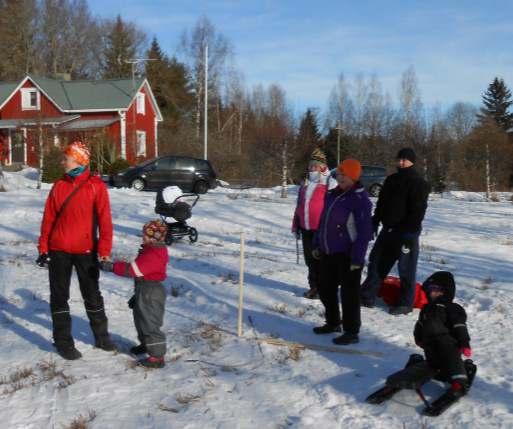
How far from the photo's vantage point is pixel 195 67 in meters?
53.2

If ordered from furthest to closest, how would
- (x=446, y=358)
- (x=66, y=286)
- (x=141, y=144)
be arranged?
(x=141, y=144)
(x=66, y=286)
(x=446, y=358)

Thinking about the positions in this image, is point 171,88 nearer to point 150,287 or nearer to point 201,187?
point 201,187

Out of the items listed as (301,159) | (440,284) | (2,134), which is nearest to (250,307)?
(440,284)

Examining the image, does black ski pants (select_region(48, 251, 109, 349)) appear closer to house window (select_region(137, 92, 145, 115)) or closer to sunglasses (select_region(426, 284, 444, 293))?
sunglasses (select_region(426, 284, 444, 293))

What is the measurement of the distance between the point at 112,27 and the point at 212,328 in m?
61.9

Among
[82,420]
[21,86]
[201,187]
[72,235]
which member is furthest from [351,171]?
[21,86]

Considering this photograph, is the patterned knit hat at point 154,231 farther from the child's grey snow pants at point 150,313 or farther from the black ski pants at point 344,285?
the black ski pants at point 344,285

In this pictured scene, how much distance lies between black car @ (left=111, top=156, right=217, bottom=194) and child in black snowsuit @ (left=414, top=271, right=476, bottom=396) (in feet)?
66.2

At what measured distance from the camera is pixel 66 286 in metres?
5.30

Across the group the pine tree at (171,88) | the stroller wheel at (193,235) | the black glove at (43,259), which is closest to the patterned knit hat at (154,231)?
the black glove at (43,259)

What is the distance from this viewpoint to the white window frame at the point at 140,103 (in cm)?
4033

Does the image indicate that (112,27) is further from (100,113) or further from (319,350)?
(319,350)

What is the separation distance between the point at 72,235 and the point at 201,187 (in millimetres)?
19690

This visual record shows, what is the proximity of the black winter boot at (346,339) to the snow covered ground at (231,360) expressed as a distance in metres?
0.10
